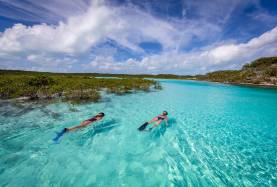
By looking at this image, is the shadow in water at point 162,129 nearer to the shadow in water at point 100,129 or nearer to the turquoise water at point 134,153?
the turquoise water at point 134,153

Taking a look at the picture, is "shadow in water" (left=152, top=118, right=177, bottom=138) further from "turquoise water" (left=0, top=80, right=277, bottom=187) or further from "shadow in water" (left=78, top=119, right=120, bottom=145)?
"shadow in water" (left=78, top=119, right=120, bottom=145)

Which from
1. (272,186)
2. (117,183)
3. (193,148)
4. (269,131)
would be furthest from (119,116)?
(269,131)

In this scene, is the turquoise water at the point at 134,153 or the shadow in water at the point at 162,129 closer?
the turquoise water at the point at 134,153

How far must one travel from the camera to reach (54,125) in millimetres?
8703

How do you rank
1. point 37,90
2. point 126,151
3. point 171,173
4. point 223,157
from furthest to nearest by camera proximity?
point 37,90 < point 126,151 < point 223,157 < point 171,173

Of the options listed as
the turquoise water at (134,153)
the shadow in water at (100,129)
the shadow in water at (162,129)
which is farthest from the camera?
the shadow in water at (162,129)

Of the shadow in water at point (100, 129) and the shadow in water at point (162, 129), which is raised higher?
the shadow in water at point (100, 129)

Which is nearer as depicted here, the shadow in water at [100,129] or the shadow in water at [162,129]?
the shadow in water at [100,129]

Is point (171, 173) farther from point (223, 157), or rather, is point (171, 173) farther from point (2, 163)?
point (2, 163)

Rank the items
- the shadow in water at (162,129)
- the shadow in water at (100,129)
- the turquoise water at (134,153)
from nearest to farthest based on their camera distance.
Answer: the turquoise water at (134,153)
the shadow in water at (100,129)
the shadow in water at (162,129)

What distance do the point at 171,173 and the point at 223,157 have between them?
2531mm

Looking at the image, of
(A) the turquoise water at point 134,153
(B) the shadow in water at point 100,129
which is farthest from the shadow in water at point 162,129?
(B) the shadow in water at point 100,129

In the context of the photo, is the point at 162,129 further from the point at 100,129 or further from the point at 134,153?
the point at 100,129

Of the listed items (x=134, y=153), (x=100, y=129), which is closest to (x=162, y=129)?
(x=134, y=153)
